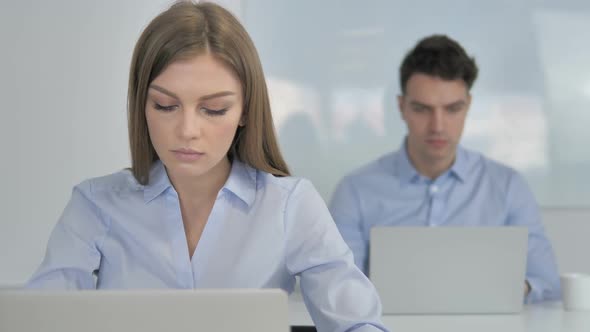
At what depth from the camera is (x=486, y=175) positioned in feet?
12.8

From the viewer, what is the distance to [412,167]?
3.87m

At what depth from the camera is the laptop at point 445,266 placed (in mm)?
2635

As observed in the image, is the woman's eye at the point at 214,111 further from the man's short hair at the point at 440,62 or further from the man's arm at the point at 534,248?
the man's short hair at the point at 440,62

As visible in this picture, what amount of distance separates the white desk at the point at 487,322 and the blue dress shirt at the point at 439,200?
91 cm

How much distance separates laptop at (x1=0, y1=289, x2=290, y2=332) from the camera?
→ 118 centimetres

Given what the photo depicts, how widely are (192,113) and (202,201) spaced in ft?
1.08

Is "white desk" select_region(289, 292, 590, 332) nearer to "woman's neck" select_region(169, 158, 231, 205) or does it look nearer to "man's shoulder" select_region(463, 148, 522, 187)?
"woman's neck" select_region(169, 158, 231, 205)

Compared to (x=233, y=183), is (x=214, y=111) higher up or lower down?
higher up

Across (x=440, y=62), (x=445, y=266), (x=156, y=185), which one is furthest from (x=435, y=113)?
(x=156, y=185)

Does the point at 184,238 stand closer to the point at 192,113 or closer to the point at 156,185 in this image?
the point at 156,185

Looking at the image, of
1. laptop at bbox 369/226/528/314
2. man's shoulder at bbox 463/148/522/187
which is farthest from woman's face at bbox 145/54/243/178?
man's shoulder at bbox 463/148/522/187

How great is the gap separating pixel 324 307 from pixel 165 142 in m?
0.47

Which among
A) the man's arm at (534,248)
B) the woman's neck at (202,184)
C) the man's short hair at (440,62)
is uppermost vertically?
the man's short hair at (440,62)

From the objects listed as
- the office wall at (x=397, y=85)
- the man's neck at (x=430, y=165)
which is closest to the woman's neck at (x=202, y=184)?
the man's neck at (x=430, y=165)
